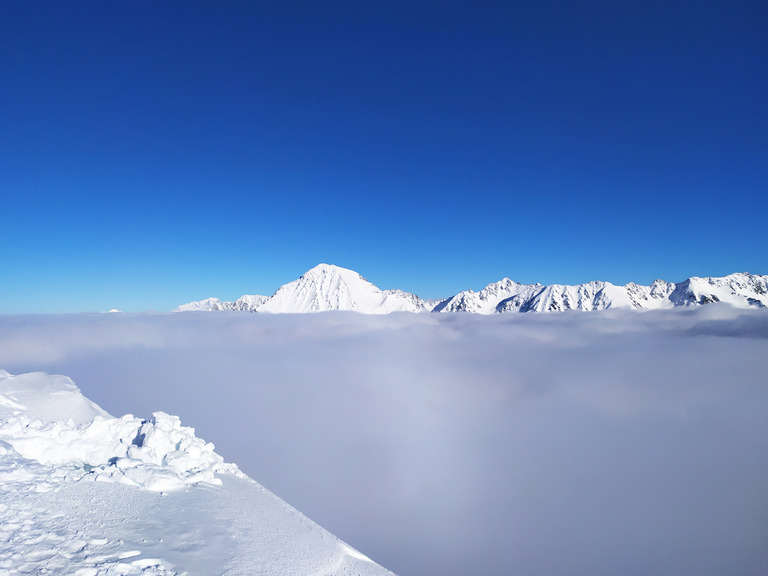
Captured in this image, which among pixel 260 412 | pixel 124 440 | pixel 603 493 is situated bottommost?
pixel 603 493

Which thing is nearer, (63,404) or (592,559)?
(63,404)

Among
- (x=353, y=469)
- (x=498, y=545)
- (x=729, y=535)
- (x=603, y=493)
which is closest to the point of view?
(x=498, y=545)

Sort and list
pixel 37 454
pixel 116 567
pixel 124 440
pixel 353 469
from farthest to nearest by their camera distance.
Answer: pixel 353 469
pixel 124 440
pixel 37 454
pixel 116 567

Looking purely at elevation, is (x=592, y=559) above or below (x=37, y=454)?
below

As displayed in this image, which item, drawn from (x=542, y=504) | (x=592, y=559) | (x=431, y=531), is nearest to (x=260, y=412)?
(x=431, y=531)

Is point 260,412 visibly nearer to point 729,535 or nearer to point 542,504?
point 542,504

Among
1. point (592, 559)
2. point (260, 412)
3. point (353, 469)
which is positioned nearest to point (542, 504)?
point (592, 559)

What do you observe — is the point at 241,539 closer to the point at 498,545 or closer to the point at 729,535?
the point at 498,545
